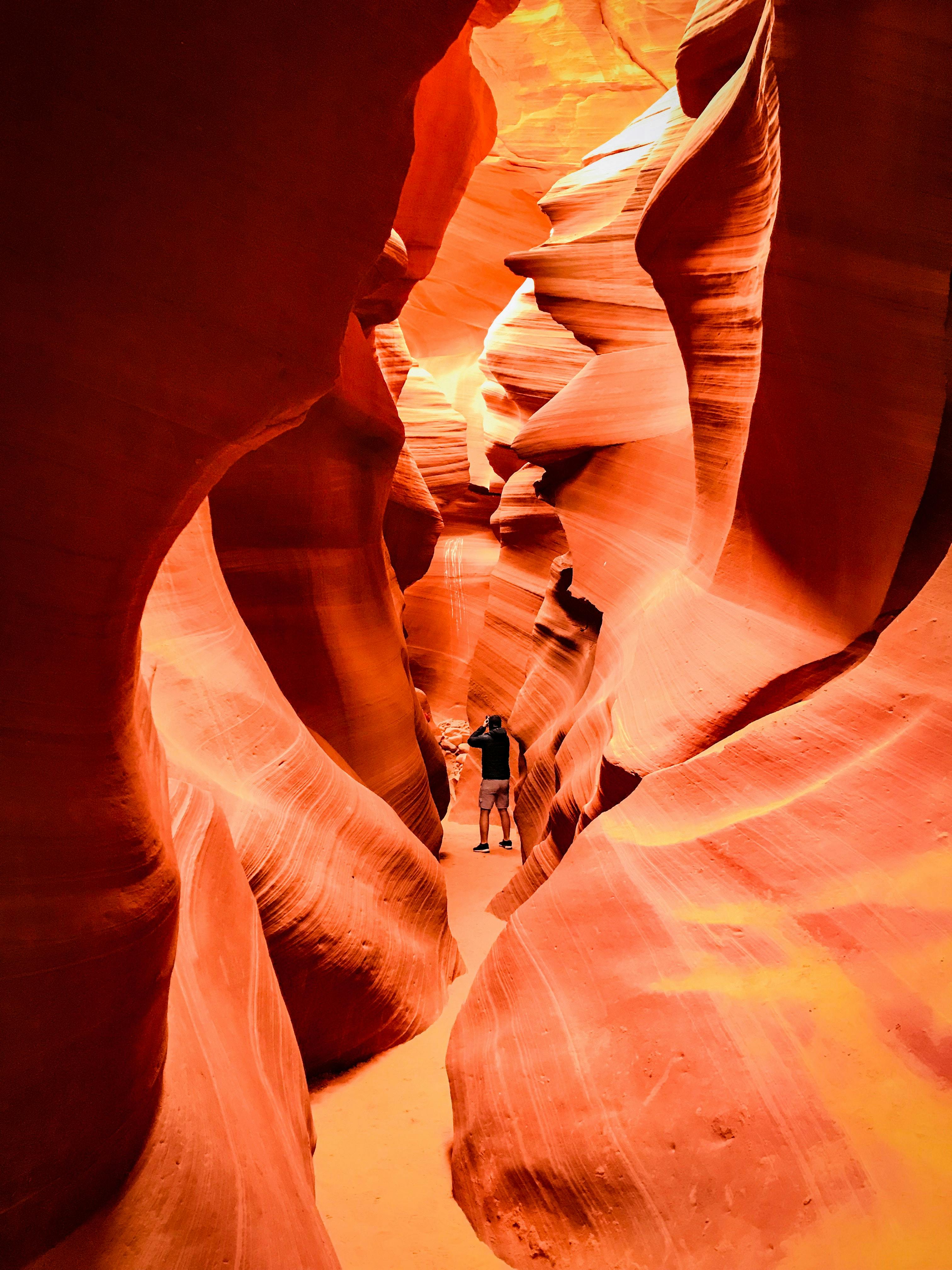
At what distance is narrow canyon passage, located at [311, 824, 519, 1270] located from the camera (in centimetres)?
252

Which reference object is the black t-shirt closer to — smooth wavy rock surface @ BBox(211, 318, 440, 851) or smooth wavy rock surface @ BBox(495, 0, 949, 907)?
smooth wavy rock surface @ BBox(211, 318, 440, 851)

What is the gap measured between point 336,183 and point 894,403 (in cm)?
253

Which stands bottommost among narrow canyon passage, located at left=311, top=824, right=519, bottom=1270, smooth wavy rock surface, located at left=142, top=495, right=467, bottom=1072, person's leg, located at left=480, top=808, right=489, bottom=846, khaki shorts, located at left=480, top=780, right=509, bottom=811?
person's leg, located at left=480, top=808, right=489, bottom=846

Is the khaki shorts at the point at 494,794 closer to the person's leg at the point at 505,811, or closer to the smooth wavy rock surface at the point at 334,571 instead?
the person's leg at the point at 505,811

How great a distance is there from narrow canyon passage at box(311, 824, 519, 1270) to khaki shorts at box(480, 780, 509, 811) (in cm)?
280

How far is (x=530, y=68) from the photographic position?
11.0 metres

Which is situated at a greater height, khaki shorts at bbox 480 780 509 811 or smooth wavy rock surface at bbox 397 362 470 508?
A: smooth wavy rock surface at bbox 397 362 470 508

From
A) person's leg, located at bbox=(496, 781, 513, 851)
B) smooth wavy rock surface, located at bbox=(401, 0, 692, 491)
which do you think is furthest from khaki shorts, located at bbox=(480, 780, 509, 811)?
smooth wavy rock surface, located at bbox=(401, 0, 692, 491)

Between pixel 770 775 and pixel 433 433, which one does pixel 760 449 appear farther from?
pixel 433 433

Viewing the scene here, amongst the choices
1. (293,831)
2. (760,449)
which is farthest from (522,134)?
(293,831)

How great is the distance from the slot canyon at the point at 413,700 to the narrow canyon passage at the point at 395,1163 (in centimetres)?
2

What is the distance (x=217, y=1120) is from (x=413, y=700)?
4523mm

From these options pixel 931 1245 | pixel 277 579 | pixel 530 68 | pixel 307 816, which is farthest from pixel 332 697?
pixel 530 68

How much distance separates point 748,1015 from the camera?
2.32 m
